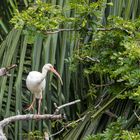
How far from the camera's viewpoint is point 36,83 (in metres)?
3.19

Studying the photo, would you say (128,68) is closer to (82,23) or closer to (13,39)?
(82,23)

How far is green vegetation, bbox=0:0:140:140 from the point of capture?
2604 mm

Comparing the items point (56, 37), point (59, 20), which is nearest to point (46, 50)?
point (56, 37)

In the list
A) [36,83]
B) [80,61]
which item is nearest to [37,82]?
[36,83]

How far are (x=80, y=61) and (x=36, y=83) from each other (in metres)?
0.28

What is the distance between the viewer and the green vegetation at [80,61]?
260 cm

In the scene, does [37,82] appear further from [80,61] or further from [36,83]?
[80,61]

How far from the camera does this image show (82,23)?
265 centimetres

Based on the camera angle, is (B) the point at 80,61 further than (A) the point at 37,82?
No

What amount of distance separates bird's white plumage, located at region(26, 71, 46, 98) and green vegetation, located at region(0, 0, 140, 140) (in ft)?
0.14

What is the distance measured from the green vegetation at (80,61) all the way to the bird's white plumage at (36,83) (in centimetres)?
4

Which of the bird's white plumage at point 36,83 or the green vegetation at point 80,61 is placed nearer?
the green vegetation at point 80,61

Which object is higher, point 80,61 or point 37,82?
point 80,61

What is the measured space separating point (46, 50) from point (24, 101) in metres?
0.52
